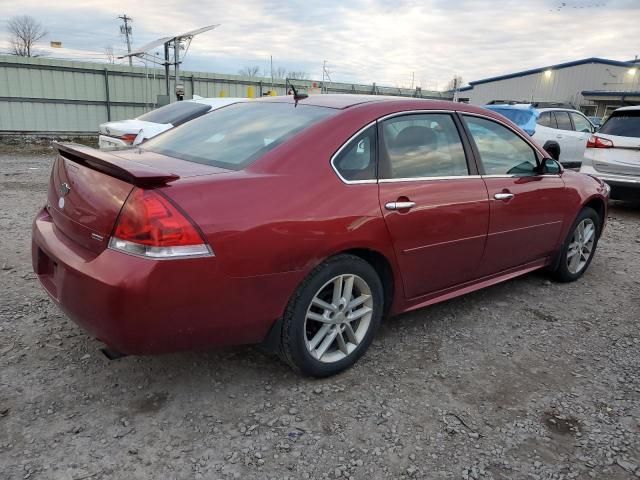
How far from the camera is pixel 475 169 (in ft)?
11.4

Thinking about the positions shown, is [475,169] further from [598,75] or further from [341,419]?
[598,75]

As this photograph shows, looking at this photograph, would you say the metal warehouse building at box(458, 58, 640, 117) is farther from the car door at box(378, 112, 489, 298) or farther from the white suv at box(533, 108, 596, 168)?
the car door at box(378, 112, 489, 298)

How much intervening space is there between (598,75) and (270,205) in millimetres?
39706

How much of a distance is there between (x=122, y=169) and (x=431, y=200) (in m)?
1.79

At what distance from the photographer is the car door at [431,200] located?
2.95 m

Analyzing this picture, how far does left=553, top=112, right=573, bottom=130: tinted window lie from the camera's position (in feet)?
37.5

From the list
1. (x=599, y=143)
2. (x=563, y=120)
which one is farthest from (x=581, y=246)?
(x=563, y=120)

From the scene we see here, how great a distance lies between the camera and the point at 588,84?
116 ft

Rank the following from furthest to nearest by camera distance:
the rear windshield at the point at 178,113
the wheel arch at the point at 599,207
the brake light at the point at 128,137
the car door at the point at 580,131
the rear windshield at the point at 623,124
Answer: the car door at the point at 580,131 → the rear windshield at the point at 178,113 → the brake light at the point at 128,137 → the rear windshield at the point at 623,124 → the wheel arch at the point at 599,207

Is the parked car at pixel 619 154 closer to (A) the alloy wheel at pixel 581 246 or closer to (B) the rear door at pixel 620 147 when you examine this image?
(B) the rear door at pixel 620 147

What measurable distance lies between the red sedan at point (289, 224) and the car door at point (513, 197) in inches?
0.6

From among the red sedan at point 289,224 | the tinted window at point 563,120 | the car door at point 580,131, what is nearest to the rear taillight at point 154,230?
the red sedan at point 289,224

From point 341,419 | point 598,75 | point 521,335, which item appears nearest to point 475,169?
point 521,335

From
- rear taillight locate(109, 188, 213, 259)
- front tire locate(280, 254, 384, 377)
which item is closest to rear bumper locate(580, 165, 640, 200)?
front tire locate(280, 254, 384, 377)
